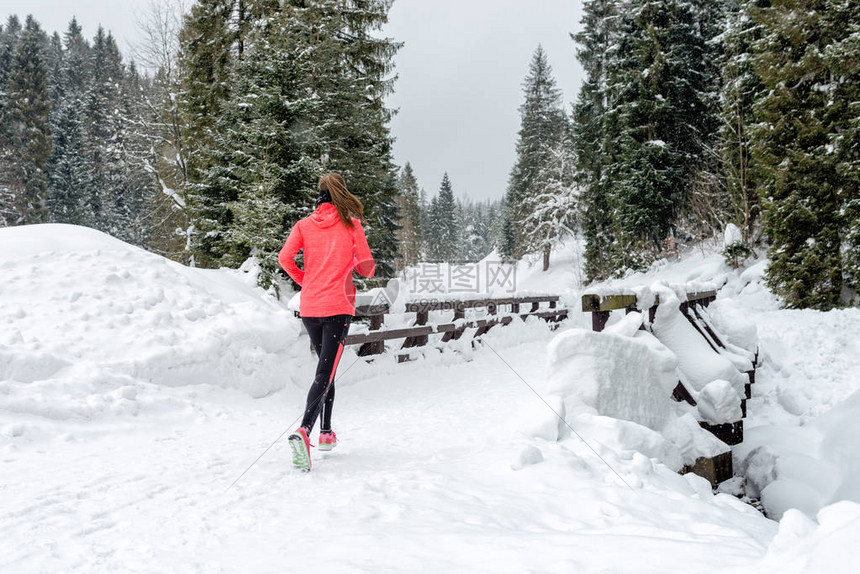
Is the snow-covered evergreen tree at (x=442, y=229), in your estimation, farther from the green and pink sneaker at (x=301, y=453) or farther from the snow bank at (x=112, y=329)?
the green and pink sneaker at (x=301, y=453)

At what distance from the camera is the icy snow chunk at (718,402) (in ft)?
18.3

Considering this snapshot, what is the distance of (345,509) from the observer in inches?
108

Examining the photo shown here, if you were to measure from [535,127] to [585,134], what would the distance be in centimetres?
1467

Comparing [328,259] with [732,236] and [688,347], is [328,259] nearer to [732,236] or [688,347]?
[688,347]

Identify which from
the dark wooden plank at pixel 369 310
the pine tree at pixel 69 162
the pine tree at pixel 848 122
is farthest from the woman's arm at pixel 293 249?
the pine tree at pixel 69 162

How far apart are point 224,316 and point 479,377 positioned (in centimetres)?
390

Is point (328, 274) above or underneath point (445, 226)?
underneath

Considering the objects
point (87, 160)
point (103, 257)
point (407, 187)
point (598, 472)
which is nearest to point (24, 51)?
point (87, 160)

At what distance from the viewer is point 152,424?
4.46m

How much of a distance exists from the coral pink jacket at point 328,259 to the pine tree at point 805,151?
1241cm

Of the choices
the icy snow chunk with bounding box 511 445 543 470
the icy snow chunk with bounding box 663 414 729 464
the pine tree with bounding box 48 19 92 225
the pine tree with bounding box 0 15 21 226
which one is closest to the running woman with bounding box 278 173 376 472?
the icy snow chunk with bounding box 511 445 543 470

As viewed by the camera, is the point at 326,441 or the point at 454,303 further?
the point at 454,303

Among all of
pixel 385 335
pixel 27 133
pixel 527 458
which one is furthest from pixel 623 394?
pixel 27 133

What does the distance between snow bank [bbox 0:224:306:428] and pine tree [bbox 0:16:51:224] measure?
34.9 meters
